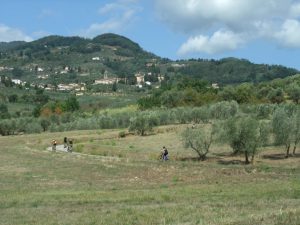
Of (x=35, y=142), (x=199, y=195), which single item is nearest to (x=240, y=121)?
(x=199, y=195)

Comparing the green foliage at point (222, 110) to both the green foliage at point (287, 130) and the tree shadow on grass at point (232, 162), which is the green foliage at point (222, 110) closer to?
the green foliage at point (287, 130)

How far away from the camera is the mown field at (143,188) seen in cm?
2075

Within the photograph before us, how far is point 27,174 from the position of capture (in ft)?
159

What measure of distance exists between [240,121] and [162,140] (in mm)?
28725

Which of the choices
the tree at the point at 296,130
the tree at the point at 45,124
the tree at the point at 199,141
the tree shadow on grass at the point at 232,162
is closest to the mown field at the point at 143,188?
the tree shadow on grass at the point at 232,162

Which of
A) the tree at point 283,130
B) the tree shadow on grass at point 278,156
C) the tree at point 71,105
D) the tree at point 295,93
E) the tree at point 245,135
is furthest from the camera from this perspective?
the tree at point 71,105

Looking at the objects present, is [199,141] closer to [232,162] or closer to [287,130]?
[232,162]

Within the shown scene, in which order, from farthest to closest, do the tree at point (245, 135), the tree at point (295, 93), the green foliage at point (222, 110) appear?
the tree at point (295, 93) → the green foliage at point (222, 110) → the tree at point (245, 135)

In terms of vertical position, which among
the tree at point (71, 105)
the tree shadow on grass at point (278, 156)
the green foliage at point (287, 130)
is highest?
the tree at point (71, 105)

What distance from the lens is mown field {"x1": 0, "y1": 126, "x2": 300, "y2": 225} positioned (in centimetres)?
2075

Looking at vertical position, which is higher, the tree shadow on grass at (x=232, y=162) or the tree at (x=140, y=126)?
the tree at (x=140, y=126)

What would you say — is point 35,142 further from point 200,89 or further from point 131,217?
point 200,89

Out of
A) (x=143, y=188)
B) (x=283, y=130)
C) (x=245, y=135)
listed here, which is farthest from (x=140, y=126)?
(x=143, y=188)

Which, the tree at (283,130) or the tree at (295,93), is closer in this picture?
the tree at (283,130)
